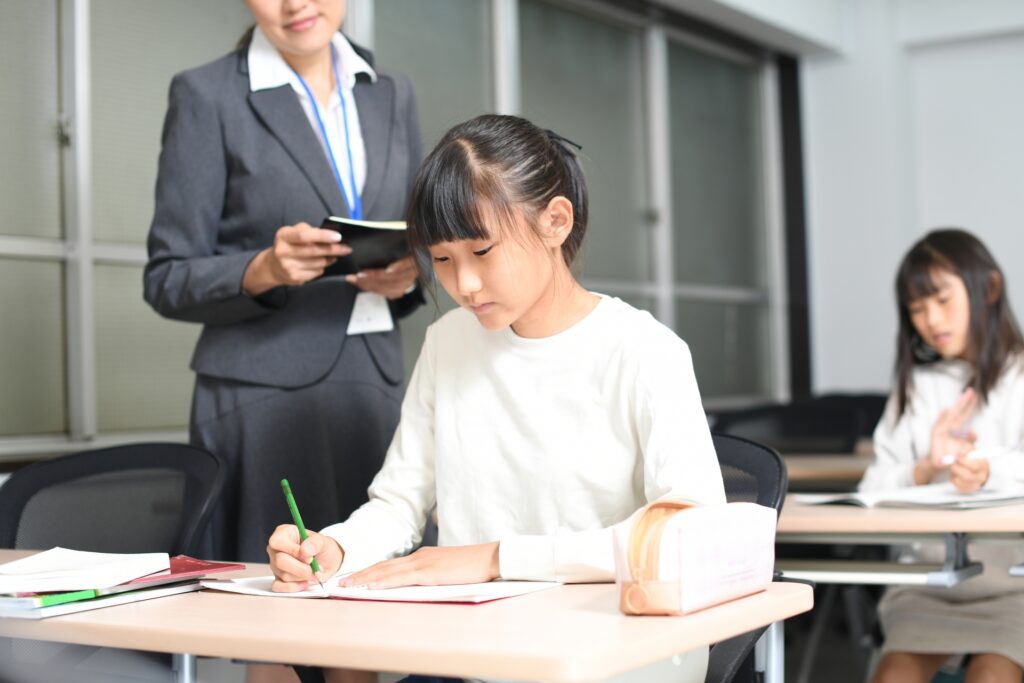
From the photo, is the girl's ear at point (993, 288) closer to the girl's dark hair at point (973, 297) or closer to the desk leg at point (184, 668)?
the girl's dark hair at point (973, 297)

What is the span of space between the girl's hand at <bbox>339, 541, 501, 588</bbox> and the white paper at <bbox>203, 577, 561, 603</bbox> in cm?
2

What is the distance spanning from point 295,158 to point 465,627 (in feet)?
4.05

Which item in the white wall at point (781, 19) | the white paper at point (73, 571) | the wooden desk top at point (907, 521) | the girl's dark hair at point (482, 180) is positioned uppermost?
the white wall at point (781, 19)

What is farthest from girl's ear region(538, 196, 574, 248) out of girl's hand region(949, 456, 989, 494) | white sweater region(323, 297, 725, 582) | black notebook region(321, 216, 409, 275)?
girl's hand region(949, 456, 989, 494)

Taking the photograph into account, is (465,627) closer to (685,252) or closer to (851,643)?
(851,643)

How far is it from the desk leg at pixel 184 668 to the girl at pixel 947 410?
1.52 m

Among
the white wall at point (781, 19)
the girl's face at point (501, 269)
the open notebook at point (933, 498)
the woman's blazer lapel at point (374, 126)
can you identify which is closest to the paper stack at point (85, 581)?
the girl's face at point (501, 269)

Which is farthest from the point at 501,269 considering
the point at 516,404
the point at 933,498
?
the point at 933,498

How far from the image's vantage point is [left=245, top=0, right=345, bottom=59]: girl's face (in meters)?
2.13

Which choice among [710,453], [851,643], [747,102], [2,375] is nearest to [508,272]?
[710,453]

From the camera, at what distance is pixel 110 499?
2.20 metres

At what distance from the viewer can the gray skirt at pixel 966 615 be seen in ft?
7.73

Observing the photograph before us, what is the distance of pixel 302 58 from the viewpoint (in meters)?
2.24

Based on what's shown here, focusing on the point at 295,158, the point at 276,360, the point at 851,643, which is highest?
the point at 295,158
